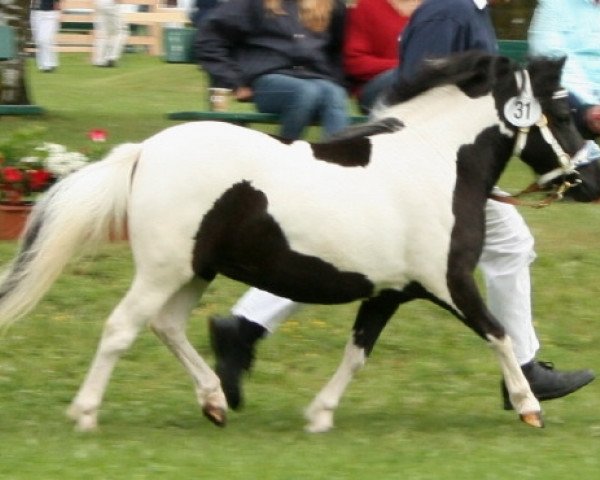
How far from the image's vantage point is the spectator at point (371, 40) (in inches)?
401

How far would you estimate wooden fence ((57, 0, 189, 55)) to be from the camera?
1228 inches

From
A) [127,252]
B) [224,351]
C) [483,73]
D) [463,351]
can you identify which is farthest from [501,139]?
[127,252]

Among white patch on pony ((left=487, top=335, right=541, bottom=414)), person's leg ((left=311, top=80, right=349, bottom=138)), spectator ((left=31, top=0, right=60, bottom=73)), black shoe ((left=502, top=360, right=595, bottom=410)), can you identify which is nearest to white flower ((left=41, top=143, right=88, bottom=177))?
person's leg ((left=311, top=80, right=349, bottom=138))

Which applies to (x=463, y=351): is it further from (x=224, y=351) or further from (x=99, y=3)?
(x=99, y=3)

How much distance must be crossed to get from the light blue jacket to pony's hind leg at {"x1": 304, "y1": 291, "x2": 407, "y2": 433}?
169 cm

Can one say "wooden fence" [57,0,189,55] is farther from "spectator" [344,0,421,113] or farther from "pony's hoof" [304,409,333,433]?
"pony's hoof" [304,409,333,433]

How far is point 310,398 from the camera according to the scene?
805cm

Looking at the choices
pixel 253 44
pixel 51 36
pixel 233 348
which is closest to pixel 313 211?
pixel 233 348

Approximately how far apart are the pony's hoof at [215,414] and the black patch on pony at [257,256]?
2.11 ft

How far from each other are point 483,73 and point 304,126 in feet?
11.4

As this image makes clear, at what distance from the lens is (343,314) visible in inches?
374

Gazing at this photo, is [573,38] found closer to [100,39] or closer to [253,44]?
[253,44]

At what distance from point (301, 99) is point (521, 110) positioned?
10.8 feet

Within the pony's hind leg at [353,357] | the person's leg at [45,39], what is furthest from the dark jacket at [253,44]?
the person's leg at [45,39]
